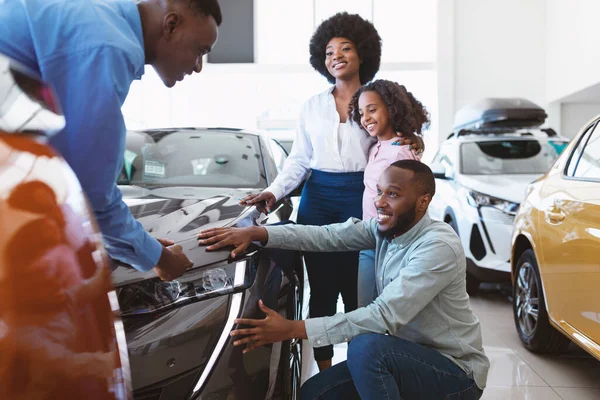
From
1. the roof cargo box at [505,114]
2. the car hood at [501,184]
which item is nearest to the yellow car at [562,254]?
the car hood at [501,184]

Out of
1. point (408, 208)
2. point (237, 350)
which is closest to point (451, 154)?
point (408, 208)

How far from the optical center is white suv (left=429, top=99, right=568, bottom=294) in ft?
14.3

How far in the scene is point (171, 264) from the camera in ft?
4.61

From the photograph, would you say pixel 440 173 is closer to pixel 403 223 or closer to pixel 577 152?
pixel 577 152

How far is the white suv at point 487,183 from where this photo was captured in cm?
437

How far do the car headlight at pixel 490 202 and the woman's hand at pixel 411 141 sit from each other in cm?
231

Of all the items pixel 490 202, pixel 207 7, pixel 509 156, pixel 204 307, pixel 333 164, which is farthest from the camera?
pixel 509 156

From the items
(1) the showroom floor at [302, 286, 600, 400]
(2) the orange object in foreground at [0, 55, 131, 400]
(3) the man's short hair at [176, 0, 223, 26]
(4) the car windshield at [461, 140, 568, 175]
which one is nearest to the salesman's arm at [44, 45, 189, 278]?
(3) the man's short hair at [176, 0, 223, 26]

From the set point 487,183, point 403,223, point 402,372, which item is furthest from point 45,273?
point 487,183

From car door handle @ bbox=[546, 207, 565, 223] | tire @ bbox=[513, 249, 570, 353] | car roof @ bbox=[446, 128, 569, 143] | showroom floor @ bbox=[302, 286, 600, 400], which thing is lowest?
showroom floor @ bbox=[302, 286, 600, 400]

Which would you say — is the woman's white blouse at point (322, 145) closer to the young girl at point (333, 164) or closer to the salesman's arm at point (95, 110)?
the young girl at point (333, 164)

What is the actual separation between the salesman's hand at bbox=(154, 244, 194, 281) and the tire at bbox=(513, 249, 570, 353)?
221 cm

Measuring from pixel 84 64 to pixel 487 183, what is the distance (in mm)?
4068

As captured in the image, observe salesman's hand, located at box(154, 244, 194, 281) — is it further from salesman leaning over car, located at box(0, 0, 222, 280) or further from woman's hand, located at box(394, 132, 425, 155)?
woman's hand, located at box(394, 132, 425, 155)
